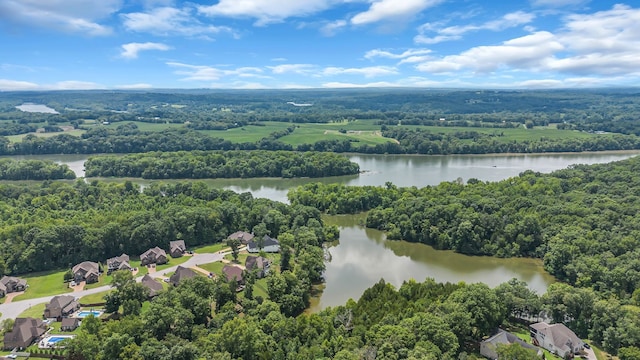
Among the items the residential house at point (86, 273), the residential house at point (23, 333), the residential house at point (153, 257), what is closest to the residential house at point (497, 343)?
the residential house at point (23, 333)

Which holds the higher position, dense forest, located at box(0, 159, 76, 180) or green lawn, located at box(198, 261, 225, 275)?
dense forest, located at box(0, 159, 76, 180)

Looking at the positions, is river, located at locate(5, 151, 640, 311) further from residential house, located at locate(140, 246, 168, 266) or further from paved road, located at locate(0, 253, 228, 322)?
residential house, located at locate(140, 246, 168, 266)

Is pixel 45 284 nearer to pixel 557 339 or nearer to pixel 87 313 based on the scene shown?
pixel 87 313

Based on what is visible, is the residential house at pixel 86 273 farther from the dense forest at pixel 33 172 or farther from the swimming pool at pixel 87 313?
the dense forest at pixel 33 172

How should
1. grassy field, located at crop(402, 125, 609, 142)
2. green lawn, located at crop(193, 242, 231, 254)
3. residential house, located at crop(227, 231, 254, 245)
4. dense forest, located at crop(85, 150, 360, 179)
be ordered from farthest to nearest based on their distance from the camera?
1. grassy field, located at crop(402, 125, 609, 142)
2. dense forest, located at crop(85, 150, 360, 179)
3. residential house, located at crop(227, 231, 254, 245)
4. green lawn, located at crop(193, 242, 231, 254)

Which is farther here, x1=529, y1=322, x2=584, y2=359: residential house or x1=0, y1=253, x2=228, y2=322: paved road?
x1=0, y1=253, x2=228, y2=322: paved road

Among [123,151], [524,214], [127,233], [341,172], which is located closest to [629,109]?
[341,172]

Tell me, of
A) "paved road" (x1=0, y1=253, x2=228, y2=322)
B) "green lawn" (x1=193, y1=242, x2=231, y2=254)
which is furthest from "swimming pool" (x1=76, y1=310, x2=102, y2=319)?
"green lawn" (x1=193, y1=242, x2=231, y2=254)
